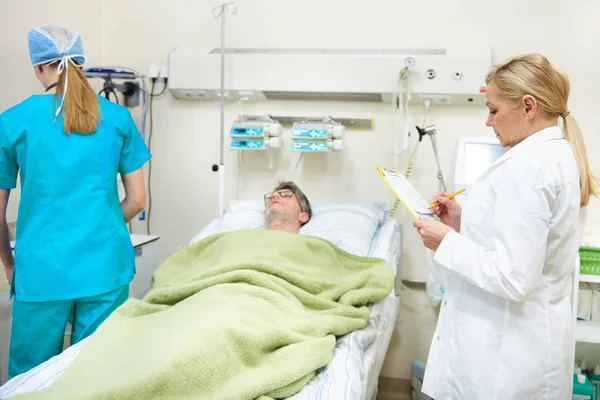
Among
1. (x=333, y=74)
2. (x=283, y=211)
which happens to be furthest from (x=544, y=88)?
(x=333, y=74)

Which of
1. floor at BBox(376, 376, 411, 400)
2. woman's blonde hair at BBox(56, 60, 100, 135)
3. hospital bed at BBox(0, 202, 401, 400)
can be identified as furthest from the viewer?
floor at BBox(376, 376, 411, 400)

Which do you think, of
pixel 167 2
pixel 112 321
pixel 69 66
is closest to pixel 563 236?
pixel 112 321

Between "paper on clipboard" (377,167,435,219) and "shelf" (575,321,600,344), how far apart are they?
1.03 metres

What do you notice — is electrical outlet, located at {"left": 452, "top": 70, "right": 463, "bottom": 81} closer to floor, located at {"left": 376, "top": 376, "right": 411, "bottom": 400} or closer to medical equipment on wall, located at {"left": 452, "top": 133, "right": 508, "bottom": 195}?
medical equipment on wall, located at {"left": 452, "top": 133, "right": 508, "bottom": 195}

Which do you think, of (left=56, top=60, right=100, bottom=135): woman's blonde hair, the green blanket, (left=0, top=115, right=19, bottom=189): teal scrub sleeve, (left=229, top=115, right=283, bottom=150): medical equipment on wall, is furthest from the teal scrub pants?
(left=229, top=115, right=283, bottom=150): medical equipment on wall

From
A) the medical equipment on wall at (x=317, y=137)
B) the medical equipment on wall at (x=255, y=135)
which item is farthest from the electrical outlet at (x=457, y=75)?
the medical equipment on wall at (x=255, y=135)

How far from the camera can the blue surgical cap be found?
68.0 inches

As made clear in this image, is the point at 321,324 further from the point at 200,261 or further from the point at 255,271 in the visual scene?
the point at 200,261

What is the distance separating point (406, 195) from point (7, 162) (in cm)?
122

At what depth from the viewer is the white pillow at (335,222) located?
225 cm

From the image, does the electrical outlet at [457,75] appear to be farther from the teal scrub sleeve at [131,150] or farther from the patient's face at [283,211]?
the teal scrub sleeve at [131,150]

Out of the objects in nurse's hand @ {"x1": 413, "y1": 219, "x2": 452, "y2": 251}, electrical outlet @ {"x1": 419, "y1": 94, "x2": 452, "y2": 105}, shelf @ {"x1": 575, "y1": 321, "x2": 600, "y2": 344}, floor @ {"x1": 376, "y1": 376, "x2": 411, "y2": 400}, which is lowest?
floor @ {"x1": 376, "y1": 376, "x2": 411, "y2": 400}

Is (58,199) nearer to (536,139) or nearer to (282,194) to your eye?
(282,194)

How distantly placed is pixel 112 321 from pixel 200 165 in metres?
1.44
